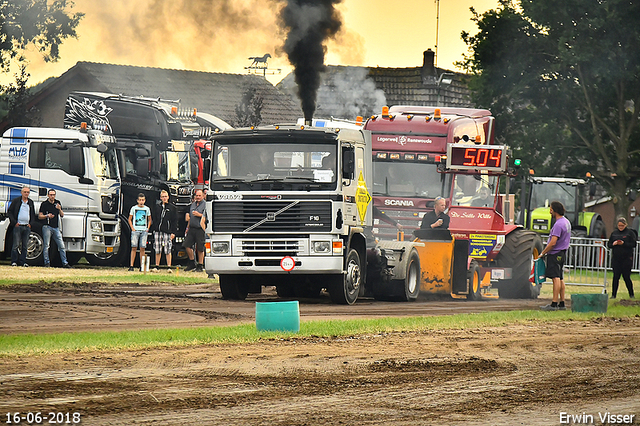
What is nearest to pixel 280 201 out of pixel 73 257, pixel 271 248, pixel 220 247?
pixel 271 248

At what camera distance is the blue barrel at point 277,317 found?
44.8 feet

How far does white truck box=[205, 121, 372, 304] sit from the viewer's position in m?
17.8

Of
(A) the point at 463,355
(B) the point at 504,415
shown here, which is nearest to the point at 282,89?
(A) the point at 463,355

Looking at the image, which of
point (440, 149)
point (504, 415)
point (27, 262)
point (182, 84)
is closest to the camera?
point (504, 415)

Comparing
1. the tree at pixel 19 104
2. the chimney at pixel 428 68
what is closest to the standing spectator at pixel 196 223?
the tree at pixel 19 104

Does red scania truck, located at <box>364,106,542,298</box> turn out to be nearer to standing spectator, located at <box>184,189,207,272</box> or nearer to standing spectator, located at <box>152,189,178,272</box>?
standing spectator, located at <box>184,189,207,272</box>

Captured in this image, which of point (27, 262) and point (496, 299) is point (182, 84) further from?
point (496, 299)

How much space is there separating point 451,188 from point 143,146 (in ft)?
31.5

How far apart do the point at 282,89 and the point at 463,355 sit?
4451 centimetres

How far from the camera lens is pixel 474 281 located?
2131cm

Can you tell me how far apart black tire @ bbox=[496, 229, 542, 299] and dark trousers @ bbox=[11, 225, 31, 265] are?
11.3 meters

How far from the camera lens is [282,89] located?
5562 centimetres

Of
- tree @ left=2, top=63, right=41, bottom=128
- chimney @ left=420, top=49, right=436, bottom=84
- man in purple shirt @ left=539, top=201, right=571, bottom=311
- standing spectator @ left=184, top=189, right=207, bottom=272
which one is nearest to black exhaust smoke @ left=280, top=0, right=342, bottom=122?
standing spectator @ left=184, top=189, right=207, bottom=272

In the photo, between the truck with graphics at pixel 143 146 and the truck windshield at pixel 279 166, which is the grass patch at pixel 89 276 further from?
the truck windshield at pixel 279 166
